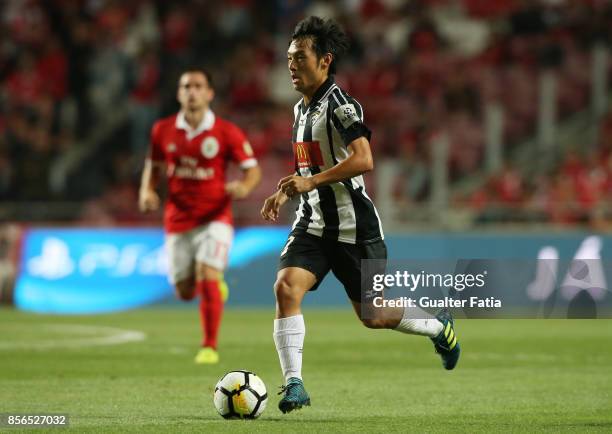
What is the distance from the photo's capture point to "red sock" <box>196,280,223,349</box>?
11.0 metres

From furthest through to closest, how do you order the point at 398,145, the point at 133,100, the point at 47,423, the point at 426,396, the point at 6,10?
the point at 6,10 → the point at 133,100 → the point at 398,145 → the point at 426,396 → the point at 47,423

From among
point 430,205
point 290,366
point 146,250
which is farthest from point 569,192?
point 290,366

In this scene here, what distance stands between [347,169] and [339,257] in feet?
2.34

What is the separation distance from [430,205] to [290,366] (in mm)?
11662

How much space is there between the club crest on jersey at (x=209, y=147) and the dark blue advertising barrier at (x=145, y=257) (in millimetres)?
6831

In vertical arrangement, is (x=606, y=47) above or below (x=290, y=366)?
above

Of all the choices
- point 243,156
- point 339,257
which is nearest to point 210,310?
point 243,156

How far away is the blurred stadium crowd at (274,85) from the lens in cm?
2008

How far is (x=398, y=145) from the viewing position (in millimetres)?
20719

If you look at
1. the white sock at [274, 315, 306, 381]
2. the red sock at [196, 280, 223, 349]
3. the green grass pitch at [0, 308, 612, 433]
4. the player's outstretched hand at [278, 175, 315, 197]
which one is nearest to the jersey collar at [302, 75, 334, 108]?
the player's outstretched hand at [278, 175, 315, 197]

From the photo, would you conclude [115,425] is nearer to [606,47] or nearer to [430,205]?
[430,205]

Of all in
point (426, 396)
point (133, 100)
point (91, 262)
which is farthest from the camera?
point (133, 100)

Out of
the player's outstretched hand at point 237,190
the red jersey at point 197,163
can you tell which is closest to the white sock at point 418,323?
the player's outstretched hand at point 237,190

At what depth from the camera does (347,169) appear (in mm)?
7195
